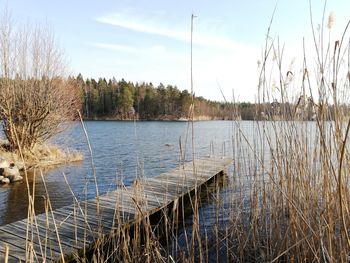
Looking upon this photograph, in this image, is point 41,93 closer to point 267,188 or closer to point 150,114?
point 267,188

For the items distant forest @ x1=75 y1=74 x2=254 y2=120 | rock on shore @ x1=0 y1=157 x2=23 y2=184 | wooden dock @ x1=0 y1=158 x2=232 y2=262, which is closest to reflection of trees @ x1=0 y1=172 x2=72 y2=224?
rock on shore @ x1=0 y1=157 x2=23 y2=184

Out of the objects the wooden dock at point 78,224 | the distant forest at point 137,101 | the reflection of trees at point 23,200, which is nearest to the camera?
the wooden dock at point 78,224

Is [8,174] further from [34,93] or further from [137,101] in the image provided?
[137,101]

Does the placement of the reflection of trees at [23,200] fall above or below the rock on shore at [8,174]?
below

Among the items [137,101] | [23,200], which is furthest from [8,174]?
[137,101]

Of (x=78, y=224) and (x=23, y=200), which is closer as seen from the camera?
(x=78, y=224)

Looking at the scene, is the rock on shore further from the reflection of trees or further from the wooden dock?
the wooden dock

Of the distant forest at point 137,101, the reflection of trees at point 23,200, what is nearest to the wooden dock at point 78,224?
the reflection of trees at point 23,200

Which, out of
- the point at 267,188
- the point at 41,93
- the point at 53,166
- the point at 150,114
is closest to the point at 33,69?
the point at 41,93

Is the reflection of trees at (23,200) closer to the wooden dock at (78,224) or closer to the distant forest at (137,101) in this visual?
the wooden dock at (78,224)

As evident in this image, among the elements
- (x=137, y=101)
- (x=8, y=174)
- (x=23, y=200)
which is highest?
(x=137, y=101)

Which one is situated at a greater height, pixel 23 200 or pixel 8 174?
pixel 8 174

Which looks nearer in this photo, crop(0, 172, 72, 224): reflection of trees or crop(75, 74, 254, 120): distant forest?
crop(0, 172, 72, 224): reflection of trees

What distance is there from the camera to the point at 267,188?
3865 mm
